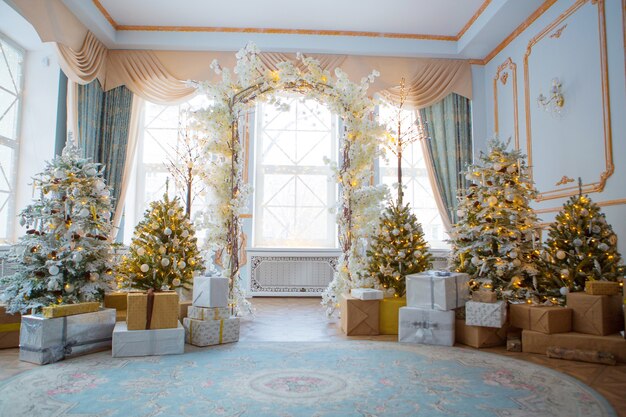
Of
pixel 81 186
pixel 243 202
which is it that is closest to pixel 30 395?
pixel 81 186

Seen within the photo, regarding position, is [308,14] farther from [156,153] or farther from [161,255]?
[161,255]

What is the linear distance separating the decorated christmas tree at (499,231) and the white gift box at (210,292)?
2.58 metres

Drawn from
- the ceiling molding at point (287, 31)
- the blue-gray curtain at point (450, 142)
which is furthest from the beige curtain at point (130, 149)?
the blue-gray curtain at point (450, 142)

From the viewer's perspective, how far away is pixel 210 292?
4453 mm

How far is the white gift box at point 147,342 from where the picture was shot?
156 inches

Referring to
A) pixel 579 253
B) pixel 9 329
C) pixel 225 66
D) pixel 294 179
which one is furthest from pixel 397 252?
pixel 225 66

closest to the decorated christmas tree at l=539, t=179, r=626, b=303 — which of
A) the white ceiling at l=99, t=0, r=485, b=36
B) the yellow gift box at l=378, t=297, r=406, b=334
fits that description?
the yellow gift box at l=378, t=297, r=406, b=334

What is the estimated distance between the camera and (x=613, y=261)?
446 cm

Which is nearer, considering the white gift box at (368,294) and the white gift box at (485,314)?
the white gift box at (485,314)

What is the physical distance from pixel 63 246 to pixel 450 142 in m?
6.18

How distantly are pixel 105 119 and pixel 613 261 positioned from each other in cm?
730

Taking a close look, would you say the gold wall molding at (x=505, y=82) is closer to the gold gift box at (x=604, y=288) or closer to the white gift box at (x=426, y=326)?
the gold gift box at (x=604, y=288)

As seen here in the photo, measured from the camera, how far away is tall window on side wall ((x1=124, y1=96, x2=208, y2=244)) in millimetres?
8250

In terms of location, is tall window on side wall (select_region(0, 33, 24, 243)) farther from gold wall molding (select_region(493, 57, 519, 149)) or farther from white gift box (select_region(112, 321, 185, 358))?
gold wall molding (select_region(493, 57, 519, 149))
